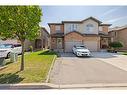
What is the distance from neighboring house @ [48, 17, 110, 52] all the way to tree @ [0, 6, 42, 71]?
20.6 metres

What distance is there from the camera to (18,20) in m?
10.7

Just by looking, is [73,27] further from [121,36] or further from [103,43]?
[121,36]

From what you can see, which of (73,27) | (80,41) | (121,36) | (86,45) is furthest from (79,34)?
(121,36)

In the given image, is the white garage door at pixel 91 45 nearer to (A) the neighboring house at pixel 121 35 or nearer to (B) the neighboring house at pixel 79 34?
(B) the neighboring house at pixel 79 34

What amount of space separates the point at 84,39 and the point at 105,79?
22.8 metres

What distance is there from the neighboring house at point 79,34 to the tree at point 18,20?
2059cm

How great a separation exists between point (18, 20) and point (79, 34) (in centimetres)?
2185

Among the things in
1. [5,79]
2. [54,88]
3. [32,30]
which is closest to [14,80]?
[5,79]

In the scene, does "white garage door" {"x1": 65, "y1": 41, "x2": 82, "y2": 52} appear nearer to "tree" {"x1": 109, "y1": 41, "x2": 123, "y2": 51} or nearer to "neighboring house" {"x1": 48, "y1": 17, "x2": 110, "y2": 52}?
"neighboring house" {"x1": 48, "y1": 17, "x2": 110, "y2": 52}

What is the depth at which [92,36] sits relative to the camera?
32469mm

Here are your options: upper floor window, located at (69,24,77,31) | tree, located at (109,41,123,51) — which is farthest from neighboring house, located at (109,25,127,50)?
upper floor window, located at (69,24,77,31)

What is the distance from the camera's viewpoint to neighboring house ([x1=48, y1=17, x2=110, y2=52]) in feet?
104
